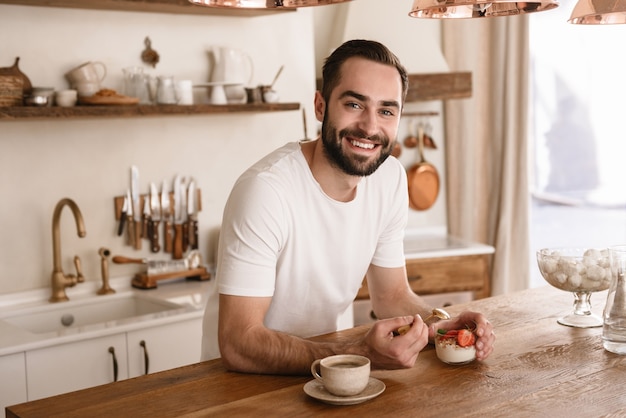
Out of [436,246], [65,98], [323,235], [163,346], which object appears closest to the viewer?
[323,235]

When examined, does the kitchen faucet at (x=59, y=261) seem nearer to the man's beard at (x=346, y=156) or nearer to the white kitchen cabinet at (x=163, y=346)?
the white kitchen cabinet at (x=163, y=346)

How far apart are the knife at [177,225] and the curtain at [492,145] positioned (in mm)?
1732

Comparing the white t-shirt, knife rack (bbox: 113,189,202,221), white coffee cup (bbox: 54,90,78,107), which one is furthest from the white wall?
the white t-shirt

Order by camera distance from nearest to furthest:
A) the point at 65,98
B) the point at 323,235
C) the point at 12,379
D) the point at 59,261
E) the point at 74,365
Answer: the point at 323,235 < the point at 12,379 < the point at 74,365 < the point at 65,98 < the point at 59,261

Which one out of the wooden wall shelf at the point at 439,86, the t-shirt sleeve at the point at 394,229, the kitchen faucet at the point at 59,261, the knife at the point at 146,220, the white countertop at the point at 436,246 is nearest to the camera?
the t-shirt sleeve at the point at 394,229

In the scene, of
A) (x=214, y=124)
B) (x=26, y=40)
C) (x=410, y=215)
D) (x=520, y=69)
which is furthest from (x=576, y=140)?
(x=26, y=40)

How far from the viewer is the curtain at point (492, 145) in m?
4.61

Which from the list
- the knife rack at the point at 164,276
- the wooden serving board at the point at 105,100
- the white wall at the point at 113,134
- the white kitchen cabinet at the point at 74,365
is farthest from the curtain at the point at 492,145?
the white kitchen cabinet at the point at 74,365

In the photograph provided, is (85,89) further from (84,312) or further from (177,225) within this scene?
(84,312)

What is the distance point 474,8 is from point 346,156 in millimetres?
532

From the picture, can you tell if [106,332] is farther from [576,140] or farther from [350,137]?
[576,140]

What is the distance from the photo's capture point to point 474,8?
7.14 feet

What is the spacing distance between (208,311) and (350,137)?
27.0 inches

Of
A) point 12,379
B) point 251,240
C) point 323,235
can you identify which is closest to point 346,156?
point 323,235
